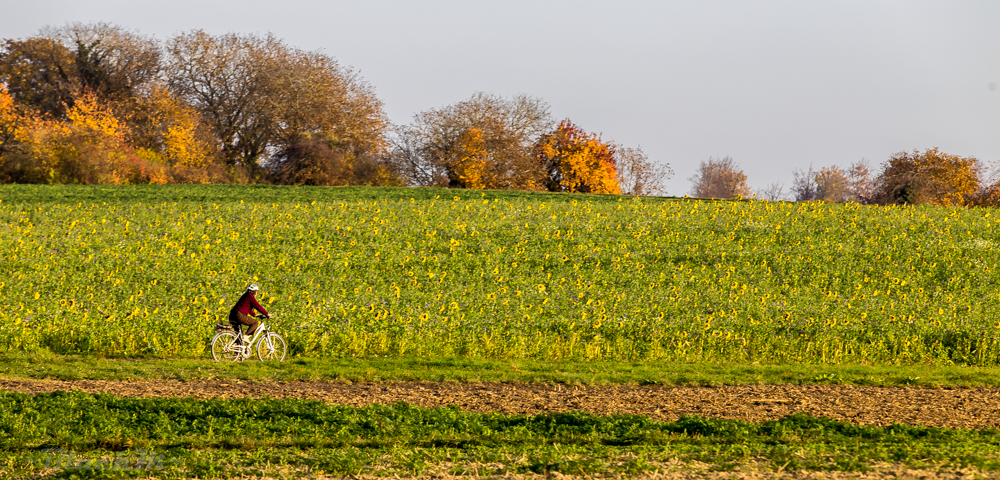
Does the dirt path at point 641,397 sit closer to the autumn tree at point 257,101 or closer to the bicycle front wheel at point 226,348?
the bicycle front wheel at point 226,348

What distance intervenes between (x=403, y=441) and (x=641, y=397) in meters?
4.48

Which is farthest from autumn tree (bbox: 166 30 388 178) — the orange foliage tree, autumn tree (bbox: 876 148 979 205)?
autumn tree (bbox: 876 148 979 205)

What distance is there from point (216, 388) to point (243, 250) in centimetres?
1225

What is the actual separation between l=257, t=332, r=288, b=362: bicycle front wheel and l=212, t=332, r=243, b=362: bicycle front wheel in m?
0.36

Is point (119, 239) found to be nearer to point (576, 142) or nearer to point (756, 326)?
point (756, 326)

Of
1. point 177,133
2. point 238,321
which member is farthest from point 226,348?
point 177,133

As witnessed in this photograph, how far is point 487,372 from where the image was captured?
43.2 feet

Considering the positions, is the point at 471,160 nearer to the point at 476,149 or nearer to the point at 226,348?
the point at 476,149

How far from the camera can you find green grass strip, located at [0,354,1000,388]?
12531 millimetres

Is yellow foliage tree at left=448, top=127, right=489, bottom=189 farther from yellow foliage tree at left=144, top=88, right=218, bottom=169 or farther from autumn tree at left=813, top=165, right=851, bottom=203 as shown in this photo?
autumn tree at left=813, top=165, right=851, bottom=203

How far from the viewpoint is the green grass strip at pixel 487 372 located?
41.1 feet

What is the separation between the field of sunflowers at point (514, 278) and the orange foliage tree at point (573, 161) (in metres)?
28.2

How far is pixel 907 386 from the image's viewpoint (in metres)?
12.8

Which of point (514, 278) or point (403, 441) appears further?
point (514, 278)
